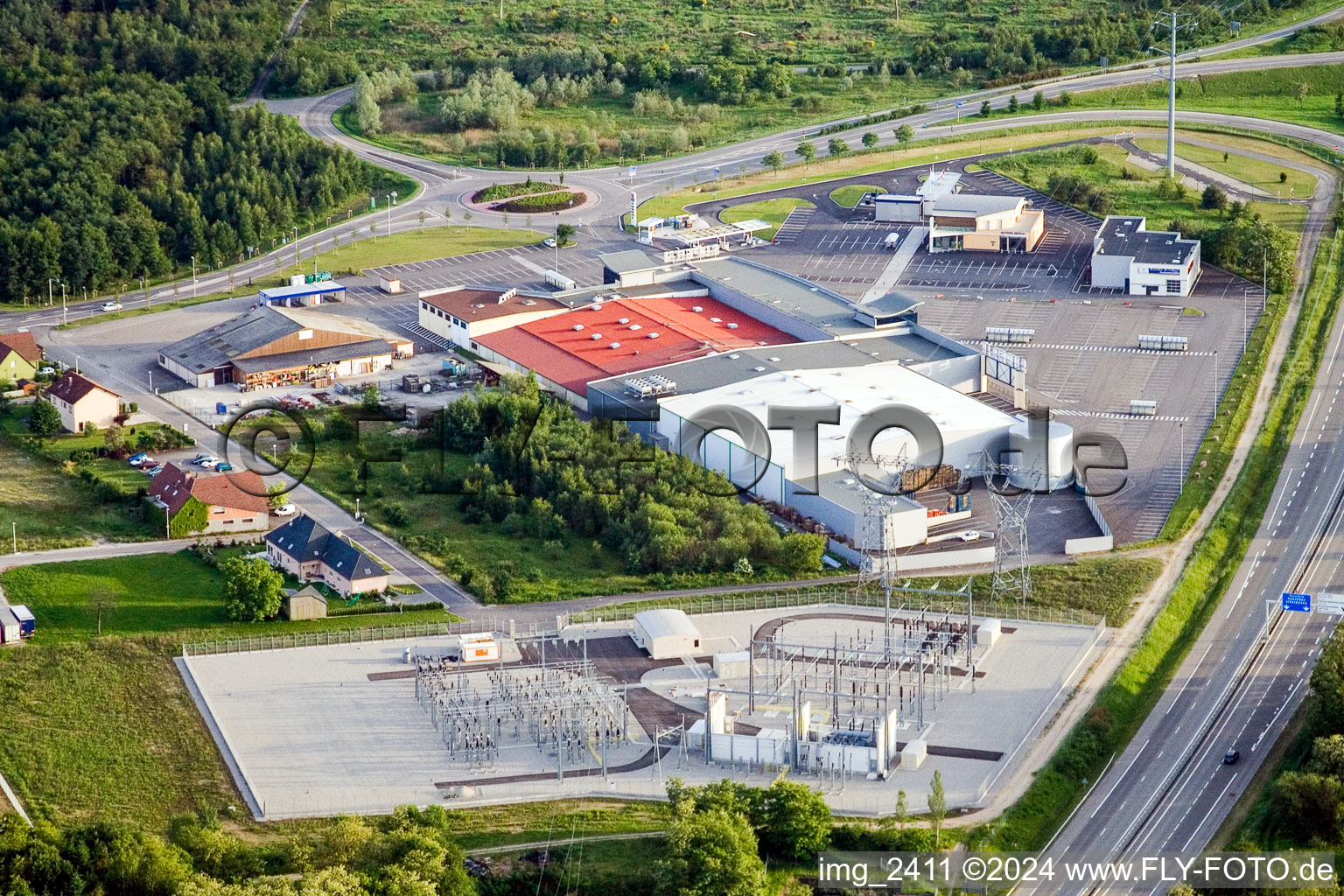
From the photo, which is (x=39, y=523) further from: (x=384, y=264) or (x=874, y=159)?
Result: (x=874, y=159)

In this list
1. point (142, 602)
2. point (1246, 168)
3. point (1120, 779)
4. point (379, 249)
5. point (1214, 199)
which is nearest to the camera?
point (1120, 779)

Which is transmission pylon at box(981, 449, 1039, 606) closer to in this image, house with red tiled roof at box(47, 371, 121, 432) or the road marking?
the road marking

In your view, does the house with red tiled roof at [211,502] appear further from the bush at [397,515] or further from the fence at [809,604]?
the fence at [809,604]

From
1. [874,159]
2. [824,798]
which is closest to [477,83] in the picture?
[874,159]

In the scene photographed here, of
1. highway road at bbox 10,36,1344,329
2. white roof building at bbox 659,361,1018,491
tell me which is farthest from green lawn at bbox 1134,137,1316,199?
white roof building at bbox 659,361,1018,491

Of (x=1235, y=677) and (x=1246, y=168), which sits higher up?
(x=1246, y=168)

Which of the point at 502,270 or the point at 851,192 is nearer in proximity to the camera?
the point at 502,270

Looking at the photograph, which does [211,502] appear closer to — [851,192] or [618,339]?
[618,339]

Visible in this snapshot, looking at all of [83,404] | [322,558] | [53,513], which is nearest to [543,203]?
[83,404]

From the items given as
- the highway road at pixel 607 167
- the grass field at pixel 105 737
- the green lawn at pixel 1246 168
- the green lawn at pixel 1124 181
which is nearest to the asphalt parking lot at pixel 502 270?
the highway road at pixel 607 167
